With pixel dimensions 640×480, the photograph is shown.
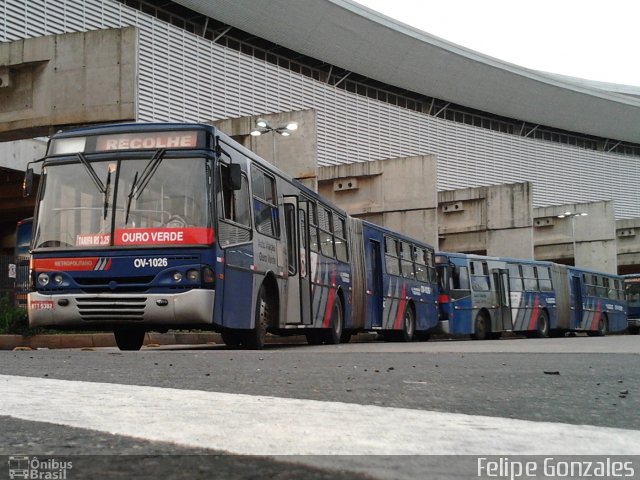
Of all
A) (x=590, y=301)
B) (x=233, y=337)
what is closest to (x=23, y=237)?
(x=233, y=337)

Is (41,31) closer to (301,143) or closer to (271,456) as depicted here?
(301,143)

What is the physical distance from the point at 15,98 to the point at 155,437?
17809 millimetres

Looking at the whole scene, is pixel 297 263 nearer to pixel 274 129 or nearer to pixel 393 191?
pixel 274 129

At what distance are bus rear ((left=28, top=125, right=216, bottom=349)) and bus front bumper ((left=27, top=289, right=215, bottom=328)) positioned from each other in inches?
0.5

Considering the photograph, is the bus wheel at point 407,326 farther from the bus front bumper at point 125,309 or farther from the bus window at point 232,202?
the bus front bumper at point 125,309

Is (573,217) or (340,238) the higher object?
(573,217)

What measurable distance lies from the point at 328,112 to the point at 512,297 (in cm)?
2601

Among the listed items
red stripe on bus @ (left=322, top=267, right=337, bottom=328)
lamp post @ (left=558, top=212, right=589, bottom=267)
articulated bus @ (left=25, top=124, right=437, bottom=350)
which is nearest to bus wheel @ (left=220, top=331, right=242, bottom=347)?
articulated bus @ (left=25, top=124, right=437, bottom=350)

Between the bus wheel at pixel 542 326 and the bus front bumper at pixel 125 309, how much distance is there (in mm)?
21267

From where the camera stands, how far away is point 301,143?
26516 mm

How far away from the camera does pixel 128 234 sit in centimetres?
1057

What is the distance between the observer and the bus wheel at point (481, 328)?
2617cm

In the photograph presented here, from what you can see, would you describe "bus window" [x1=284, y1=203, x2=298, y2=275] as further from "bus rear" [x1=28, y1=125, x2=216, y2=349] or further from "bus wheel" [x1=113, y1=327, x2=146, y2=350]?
"bus rear" [x1=28, y1=125, x2=216, y2=349]

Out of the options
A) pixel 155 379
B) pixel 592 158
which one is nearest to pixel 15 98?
pixel 155 379
